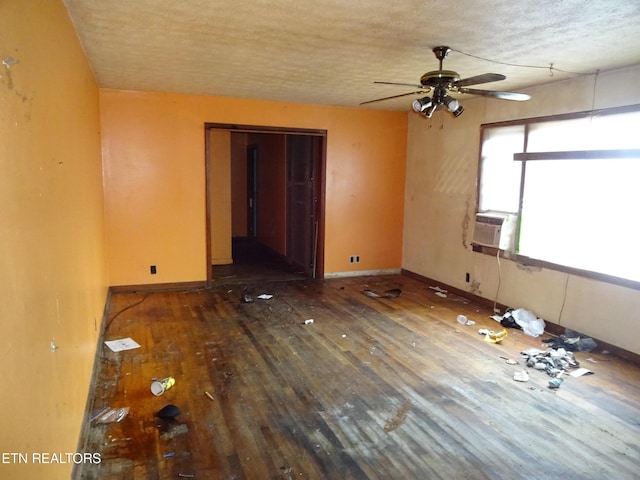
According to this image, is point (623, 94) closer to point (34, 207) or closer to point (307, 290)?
point (307, 290)

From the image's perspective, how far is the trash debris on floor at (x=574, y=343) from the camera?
12.9 ft

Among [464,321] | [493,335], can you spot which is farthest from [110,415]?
[464,321]

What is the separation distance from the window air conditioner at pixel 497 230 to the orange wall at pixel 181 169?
1977mm

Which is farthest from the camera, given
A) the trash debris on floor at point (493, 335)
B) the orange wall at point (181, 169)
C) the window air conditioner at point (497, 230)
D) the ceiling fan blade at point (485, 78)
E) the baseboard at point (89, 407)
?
the orange wall at point (181, 169)

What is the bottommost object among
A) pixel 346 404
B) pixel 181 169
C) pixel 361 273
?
pixel 346 404

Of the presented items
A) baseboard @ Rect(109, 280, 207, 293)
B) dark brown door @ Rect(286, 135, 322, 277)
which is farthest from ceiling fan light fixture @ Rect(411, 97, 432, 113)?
baseboard @ Rect(109, 280, 207, 293)

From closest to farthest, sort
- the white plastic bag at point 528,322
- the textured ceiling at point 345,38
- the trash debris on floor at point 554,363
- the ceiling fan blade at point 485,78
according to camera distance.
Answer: the textured ceiling at point 345,38 → the ceiling fan blade at point 485,78 → the trash debris on floor at point 554,363 → the white plastic bag at point 528,322

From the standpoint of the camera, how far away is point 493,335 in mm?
4199

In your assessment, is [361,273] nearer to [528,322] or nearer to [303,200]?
[303,200]

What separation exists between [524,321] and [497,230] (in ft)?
3.37

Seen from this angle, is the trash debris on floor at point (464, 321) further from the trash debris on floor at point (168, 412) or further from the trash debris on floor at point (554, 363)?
the trash debris on floor at point (168, 412)

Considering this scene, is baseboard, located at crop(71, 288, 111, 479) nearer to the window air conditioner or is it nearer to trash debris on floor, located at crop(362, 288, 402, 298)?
trash debris on floor, located at crop(362, 288, 402, 298)

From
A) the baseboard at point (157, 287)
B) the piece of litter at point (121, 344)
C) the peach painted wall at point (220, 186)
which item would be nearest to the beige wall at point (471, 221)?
the peach painted wall at point (220, 186)

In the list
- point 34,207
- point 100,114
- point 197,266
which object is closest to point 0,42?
point 34,207
